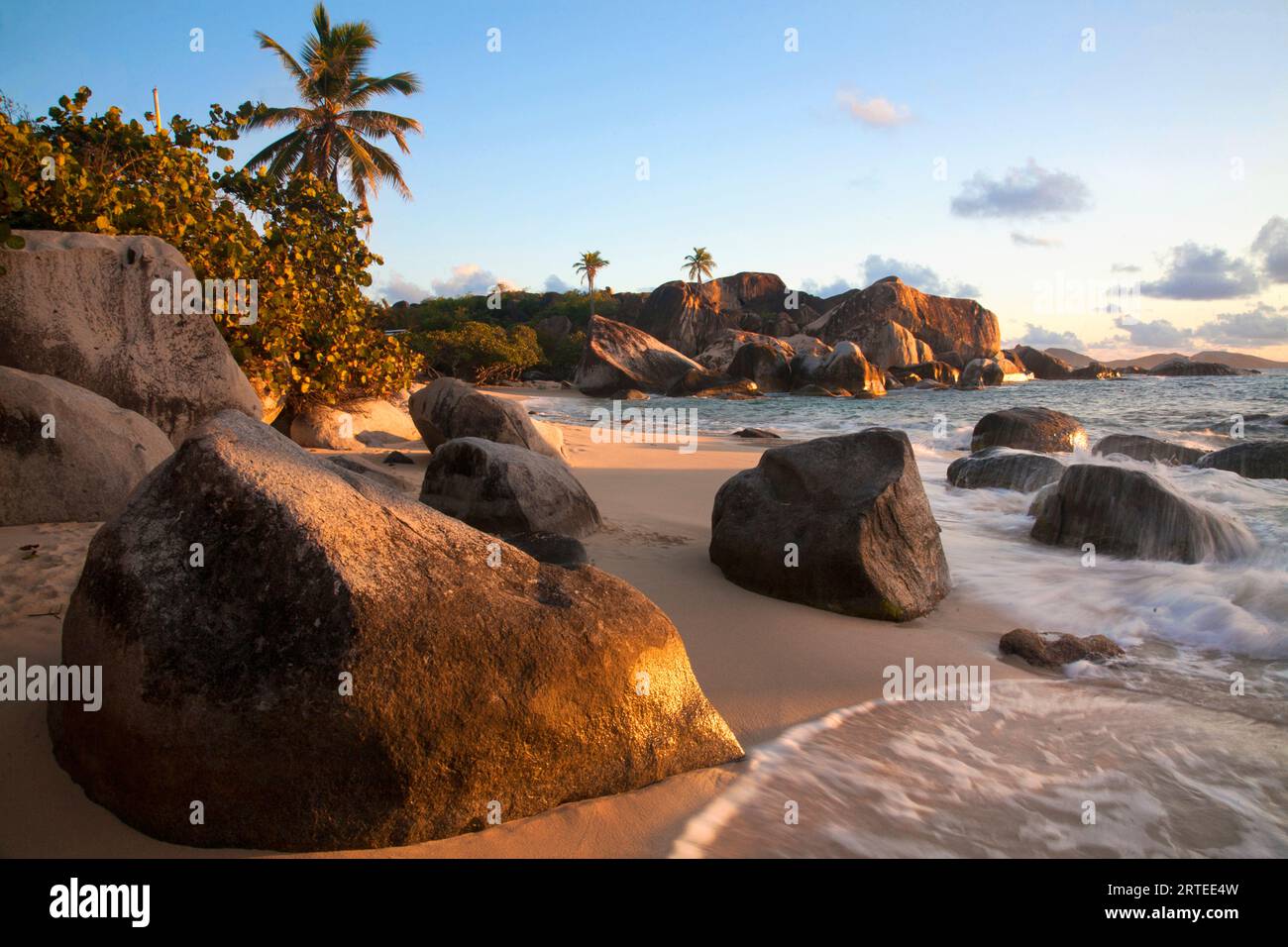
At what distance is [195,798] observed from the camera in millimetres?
2141

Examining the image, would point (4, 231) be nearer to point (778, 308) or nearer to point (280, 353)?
point (280, 353)

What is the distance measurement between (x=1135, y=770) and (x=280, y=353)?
8398 millimetres

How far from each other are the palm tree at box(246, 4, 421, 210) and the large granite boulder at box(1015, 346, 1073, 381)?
167ft

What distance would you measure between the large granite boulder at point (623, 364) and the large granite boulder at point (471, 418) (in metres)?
26.9

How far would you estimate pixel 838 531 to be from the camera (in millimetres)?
4859

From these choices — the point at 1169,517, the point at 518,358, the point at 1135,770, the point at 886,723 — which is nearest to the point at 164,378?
the point at 886,723

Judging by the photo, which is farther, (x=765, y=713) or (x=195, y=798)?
(x=765, y=713)

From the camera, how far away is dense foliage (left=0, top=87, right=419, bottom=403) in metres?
6.41

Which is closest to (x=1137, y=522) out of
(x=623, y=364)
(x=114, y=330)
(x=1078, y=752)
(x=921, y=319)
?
(x=1078, y=752)

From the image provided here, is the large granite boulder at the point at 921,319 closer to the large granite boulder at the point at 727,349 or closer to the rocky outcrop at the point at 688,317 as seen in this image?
the rocky outcrop at the point at 688,317

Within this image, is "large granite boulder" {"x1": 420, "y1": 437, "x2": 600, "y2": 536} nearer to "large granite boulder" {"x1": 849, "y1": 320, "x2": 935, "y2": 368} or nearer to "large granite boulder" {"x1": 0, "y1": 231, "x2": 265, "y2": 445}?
"large granite boulder" {"x1": 0, "y1": 231, "x2": 265, "y2": 445}

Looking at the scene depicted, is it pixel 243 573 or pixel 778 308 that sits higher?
pixel 778 308

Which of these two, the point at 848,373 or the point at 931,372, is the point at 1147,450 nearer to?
the point at 848,373

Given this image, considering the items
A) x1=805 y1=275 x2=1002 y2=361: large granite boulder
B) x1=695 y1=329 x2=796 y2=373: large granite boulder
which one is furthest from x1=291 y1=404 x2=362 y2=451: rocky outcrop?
x1=805 y1=275 x2=1002 y2=361: large granite boulder
